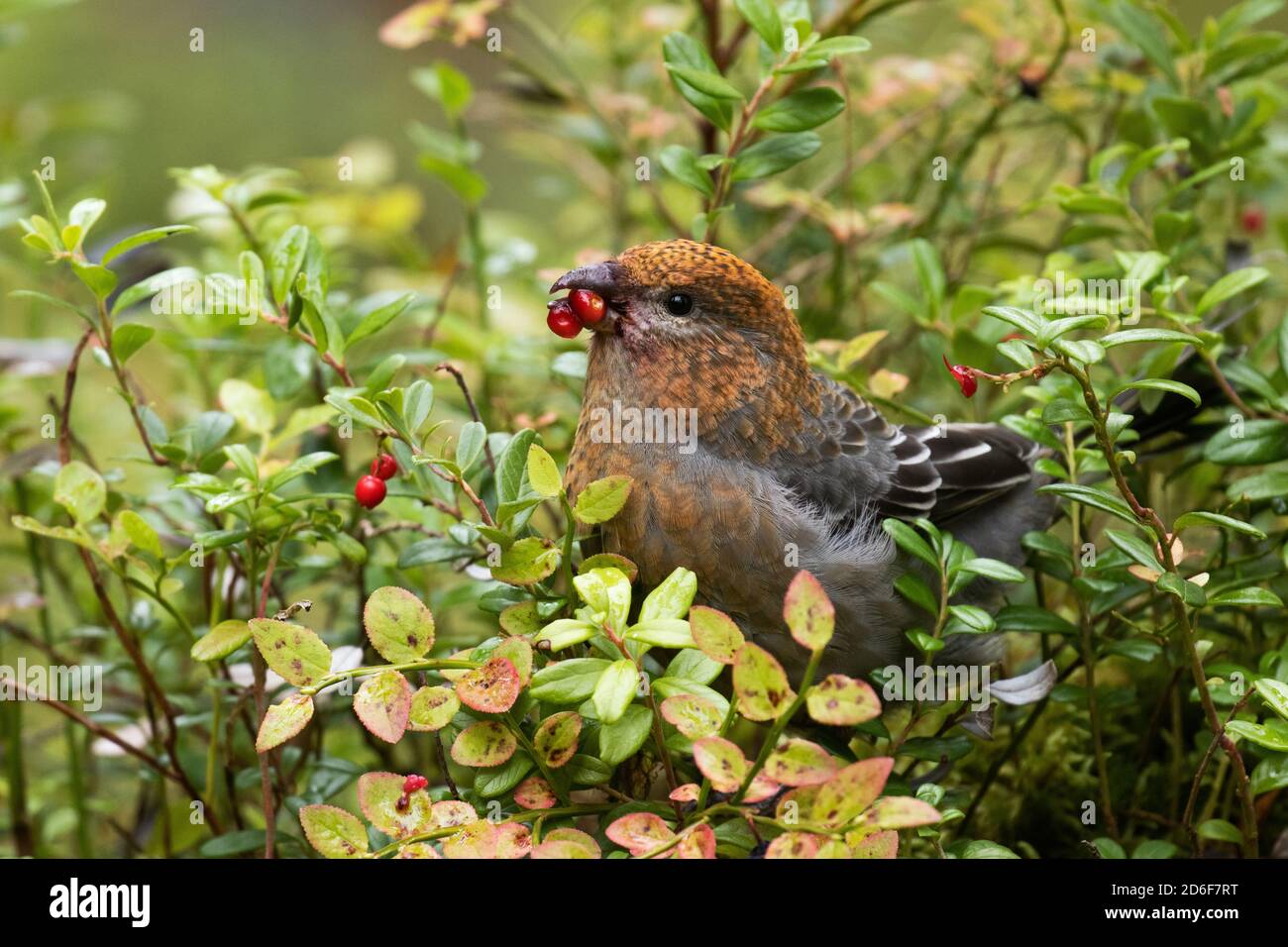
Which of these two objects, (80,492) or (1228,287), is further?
(1228,287)

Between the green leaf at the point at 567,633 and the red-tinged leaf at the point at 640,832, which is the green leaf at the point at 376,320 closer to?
the green leaf at the point at 567,633

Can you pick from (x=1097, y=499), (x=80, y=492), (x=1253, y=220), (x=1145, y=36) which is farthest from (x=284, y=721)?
(x=1253, y=220)

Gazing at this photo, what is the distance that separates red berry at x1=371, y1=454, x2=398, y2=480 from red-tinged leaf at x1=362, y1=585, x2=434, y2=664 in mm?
326

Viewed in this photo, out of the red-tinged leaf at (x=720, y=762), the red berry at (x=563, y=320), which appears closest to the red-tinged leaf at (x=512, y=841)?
the red-tinged leaf at (x=720, y=762)

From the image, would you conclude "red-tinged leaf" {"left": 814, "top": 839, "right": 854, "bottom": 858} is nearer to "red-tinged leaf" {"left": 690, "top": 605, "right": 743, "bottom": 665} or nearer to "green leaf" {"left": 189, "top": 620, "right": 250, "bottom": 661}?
"red-tinged leaf" {"left": 690, "top": 605, "right": 743, "bottom": 665}

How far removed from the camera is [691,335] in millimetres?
1888

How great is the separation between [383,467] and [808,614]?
2.37 feet

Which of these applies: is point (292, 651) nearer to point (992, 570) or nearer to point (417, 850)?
point (417, 850)

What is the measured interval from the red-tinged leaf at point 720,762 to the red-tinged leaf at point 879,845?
0.15m

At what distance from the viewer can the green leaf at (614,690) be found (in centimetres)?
122

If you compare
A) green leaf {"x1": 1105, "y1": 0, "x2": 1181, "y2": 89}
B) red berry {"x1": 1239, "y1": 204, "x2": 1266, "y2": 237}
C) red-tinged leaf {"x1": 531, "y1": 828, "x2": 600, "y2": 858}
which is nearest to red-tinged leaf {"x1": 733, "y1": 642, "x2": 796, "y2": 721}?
red-tinged leaf {"x1": 531, "y1": 828, "x2": 600, "y2": 858}
